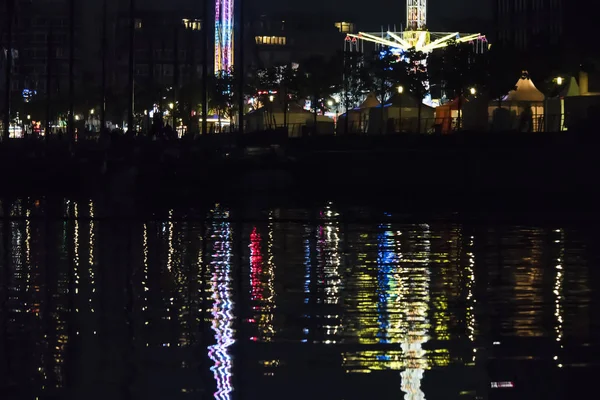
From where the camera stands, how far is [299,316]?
1322cm

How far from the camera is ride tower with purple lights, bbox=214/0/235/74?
484 ft

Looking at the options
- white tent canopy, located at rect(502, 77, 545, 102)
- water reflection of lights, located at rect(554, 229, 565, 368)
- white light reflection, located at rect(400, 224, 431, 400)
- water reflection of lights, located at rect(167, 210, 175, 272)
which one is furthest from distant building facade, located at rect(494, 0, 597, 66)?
white light reflection, located at rect(400, 224, 431, 400)

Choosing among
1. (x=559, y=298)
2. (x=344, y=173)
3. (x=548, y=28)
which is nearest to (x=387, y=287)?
(x=559, y=298)

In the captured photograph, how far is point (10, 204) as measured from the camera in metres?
35.4

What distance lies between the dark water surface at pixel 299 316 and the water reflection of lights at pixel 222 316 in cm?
2

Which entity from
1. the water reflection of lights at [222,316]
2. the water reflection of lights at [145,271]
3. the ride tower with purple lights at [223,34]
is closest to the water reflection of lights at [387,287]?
the water reflection of lights at [222,316]

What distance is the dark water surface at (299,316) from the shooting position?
9.65m

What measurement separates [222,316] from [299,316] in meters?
0.76

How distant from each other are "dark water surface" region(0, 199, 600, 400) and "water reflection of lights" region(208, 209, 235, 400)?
0.02 meters

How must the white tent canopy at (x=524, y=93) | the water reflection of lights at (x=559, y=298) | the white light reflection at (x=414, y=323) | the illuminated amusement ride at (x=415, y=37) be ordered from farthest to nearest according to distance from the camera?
the illuminated amusement ride at (x=415, y=37) → the white tent canopy at (x=524, y=93) → the water reflection of lights at (x=559, y=298) → the white light reflection at (x=414, y=323)

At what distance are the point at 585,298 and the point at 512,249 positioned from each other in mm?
6636

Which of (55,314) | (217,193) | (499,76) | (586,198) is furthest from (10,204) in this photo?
(499,76)

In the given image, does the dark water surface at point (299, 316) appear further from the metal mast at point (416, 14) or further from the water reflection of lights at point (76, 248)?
the metal mast at point (416, 14)

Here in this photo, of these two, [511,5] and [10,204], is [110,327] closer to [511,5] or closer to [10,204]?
[10,204]
